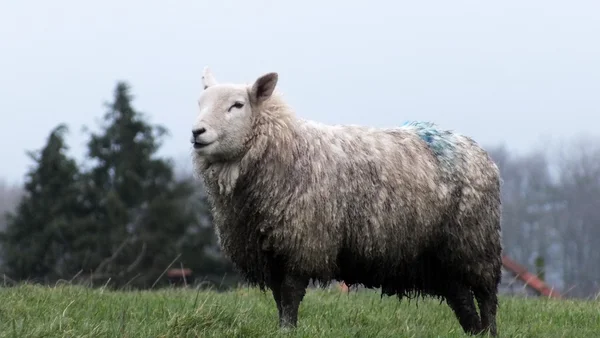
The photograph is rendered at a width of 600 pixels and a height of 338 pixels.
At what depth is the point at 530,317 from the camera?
9109 mm

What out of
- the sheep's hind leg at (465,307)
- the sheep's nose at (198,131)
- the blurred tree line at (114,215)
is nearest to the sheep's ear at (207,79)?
the sheep's nose at (198,131)

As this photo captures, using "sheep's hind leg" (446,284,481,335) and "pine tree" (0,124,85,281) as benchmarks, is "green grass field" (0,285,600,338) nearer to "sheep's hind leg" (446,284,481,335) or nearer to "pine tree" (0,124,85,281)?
"sheep's hind leg" (446,284,481,335)

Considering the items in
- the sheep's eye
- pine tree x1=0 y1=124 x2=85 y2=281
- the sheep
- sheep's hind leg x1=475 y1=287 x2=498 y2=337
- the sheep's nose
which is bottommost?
pine tree x1=0 y1=124 x2=85 y2=281

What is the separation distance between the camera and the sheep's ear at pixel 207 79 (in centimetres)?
777

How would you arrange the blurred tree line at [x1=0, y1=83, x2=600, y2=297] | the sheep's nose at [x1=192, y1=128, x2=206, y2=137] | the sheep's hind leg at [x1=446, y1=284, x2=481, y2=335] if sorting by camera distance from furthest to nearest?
the blurred tree line at [x1=0, y1=83, x2=600, y2=297] → the sheep's hind leg at [x1=446, y1=284, x2=481, y2=335] → the sheep's nose at [x1=192, y1=128, x2=206, y2=137]

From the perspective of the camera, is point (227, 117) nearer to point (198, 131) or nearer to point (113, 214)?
point (198, 131)

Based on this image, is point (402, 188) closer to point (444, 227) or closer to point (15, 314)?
point (444, 227)

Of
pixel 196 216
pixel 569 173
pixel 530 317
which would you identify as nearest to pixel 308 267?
pixel 530 317

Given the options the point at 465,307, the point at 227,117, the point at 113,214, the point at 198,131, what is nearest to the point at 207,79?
the point at 227,117

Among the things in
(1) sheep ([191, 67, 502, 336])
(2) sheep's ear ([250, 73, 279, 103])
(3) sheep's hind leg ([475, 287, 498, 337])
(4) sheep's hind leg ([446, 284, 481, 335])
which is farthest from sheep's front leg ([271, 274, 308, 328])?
(3) sheep's hind leg ([475, 287, 498, 337])

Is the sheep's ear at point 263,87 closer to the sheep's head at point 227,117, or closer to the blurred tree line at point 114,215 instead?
the sheep's head at point 227,117

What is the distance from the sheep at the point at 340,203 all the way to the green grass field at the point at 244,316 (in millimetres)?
368

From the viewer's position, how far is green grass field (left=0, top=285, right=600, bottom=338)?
6281 mm

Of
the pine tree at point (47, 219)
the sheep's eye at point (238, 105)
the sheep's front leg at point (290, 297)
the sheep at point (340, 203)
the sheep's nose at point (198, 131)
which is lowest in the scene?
the pine tree at point (47, 219)
